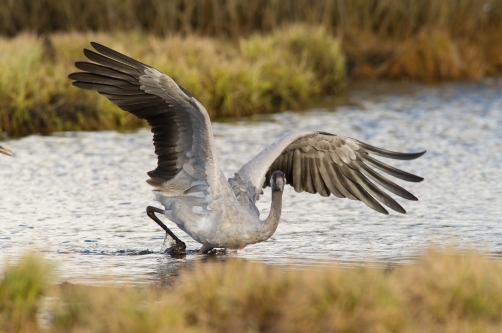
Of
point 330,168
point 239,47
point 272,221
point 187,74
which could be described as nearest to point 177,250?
point 272,221

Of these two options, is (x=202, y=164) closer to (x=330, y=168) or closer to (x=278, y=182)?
(x=278, y=182)

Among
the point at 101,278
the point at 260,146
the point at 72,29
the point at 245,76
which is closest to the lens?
the point at 101,278

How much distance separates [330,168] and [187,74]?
20.0ft

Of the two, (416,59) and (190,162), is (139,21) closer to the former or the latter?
(416,59)

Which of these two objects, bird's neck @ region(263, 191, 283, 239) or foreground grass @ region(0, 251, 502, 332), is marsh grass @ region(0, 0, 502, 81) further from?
foreground grass @ region(0, 251, 502, 332)

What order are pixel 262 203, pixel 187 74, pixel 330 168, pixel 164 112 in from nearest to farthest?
Result: pixel 164 112 < pixel 330 168 < pixel 262 203 < pixel 187 74

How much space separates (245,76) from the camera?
47.6 feet

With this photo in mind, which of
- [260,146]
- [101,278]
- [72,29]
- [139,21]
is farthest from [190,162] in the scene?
[139,21]

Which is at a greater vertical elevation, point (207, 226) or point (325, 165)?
point (325, 165)

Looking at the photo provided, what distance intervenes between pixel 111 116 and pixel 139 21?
7369 millimetres

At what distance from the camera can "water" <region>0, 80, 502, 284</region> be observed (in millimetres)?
7543

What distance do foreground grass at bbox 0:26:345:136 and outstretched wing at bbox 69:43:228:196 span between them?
5.66m

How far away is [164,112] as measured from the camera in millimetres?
7227

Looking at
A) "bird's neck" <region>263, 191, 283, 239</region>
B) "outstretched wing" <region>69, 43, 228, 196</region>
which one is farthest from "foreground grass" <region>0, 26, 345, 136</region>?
"bird's neck" <region>263, 191, 283, 239</region>
